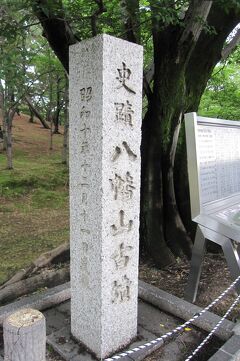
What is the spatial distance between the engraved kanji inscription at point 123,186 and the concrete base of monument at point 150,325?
135 cm

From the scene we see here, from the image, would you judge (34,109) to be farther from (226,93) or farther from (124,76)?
(124,76)

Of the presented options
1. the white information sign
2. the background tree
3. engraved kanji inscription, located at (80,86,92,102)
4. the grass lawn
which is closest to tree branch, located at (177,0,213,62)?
the background tree

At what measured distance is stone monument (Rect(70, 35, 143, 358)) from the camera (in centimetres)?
252

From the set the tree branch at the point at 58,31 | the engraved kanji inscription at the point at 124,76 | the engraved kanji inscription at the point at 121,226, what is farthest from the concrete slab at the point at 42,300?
the tree branch at the point at 58,31

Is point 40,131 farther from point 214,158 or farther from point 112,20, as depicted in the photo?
point 214,158

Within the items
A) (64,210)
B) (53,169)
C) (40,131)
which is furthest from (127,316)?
(40,131)

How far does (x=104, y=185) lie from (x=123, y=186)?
21cm

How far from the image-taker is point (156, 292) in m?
3.80

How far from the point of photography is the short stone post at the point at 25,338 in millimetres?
1647

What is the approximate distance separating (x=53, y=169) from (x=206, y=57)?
24.8 ft

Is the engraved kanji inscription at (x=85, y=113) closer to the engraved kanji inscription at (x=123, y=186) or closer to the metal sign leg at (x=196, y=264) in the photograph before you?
the engraved kanji inscription at (x=123, y=186)

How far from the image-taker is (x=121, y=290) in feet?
9.48

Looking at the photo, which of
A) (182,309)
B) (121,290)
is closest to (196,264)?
(182,309)

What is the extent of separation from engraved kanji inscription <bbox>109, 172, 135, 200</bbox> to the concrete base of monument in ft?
4.42
